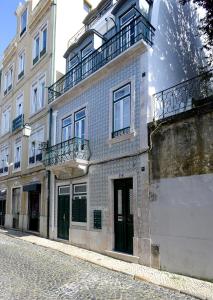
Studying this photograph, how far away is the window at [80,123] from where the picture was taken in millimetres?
13495

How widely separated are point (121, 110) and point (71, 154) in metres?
2.63


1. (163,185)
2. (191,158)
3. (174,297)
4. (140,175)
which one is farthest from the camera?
(140,175)

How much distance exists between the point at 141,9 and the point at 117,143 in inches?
183

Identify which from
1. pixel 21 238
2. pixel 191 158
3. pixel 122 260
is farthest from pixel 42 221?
pixel 191 158

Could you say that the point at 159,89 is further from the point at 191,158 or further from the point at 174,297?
the point at 174,297

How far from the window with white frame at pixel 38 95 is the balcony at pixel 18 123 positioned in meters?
1.51

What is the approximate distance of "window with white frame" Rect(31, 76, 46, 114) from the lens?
695 inches

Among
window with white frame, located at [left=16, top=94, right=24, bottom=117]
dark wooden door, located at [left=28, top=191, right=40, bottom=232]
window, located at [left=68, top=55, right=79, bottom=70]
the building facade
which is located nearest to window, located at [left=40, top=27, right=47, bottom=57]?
window, located at [left=68, top=55, right=79, bottom=70]

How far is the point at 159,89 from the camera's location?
10.8m

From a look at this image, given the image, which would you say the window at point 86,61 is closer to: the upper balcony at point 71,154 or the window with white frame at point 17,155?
the upper balcony at point 71,154

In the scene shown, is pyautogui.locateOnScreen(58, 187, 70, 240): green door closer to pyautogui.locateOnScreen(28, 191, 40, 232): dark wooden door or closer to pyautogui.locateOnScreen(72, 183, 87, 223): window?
pyautogui.locateOnScreen(72, 183, 87, 223): window

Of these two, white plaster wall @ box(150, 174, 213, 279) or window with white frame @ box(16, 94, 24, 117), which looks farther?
window with white frame @ box(16, 94, 24, 117)

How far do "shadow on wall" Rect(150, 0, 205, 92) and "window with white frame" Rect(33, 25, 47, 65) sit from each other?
7672 millimetres

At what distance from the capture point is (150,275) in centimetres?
832
